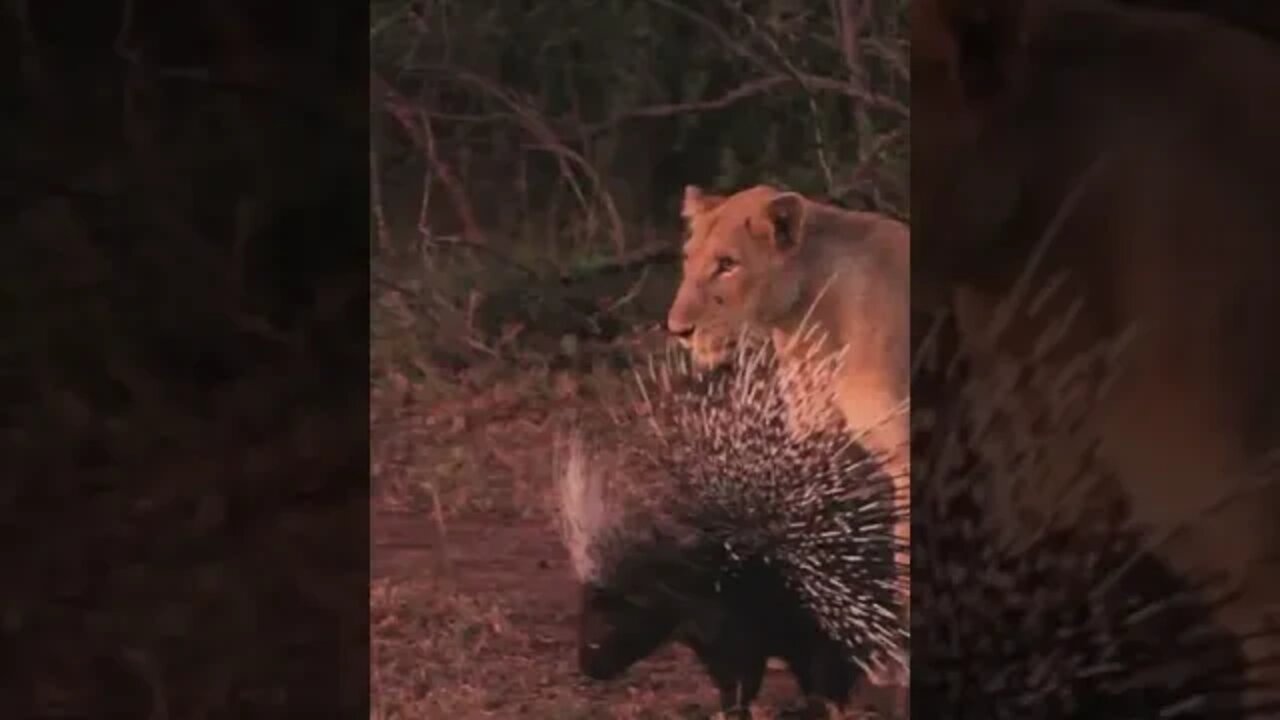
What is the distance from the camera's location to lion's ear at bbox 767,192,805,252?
151 centimetres

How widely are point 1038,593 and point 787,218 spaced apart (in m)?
0.42

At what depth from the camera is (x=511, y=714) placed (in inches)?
59.1

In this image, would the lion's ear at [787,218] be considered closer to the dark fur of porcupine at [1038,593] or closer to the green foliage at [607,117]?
the green foliage at [607,117]

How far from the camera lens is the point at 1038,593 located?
1.51 metres

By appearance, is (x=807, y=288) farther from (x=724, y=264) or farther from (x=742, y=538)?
(x=742, y=538)

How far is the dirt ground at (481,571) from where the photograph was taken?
1499mm

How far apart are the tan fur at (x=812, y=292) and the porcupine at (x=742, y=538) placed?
23 mm
